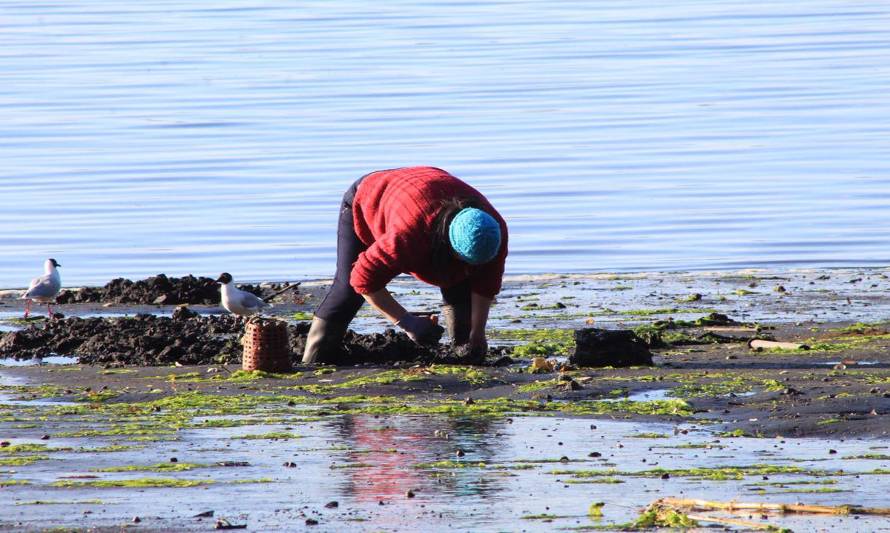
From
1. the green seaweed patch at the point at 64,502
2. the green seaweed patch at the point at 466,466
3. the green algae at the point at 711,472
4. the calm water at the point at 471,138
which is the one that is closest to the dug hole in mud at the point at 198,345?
the green seaweed patch at the point at 466,466

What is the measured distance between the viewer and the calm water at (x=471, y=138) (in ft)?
64.6

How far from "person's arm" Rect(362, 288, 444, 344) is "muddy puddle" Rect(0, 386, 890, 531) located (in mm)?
1242

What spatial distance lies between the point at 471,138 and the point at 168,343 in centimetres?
1744

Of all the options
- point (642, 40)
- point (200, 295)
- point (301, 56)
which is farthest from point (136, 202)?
point (642, 40)

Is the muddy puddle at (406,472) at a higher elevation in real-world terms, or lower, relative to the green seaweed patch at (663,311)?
lower

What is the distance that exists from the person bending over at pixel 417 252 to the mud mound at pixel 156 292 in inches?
164

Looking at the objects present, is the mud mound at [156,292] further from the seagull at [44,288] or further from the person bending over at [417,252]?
the person bending over at [417,252]

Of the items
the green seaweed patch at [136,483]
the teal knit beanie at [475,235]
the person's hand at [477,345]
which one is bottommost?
the green seaweed patch at [136,483]

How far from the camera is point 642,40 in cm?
5019

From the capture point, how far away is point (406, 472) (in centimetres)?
770

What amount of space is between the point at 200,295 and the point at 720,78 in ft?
82.8

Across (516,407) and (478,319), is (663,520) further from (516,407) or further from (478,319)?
(478,319)

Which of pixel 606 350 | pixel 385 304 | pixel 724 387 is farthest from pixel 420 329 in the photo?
pixel 724 387

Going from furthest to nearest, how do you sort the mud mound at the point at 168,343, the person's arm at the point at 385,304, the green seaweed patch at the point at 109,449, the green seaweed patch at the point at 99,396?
the mud mound at the point at 168,343, the person's arm at the point at 385,304, the green seaweed patch at the point at 99,396, the green seaweed patch at the point at 109,449
